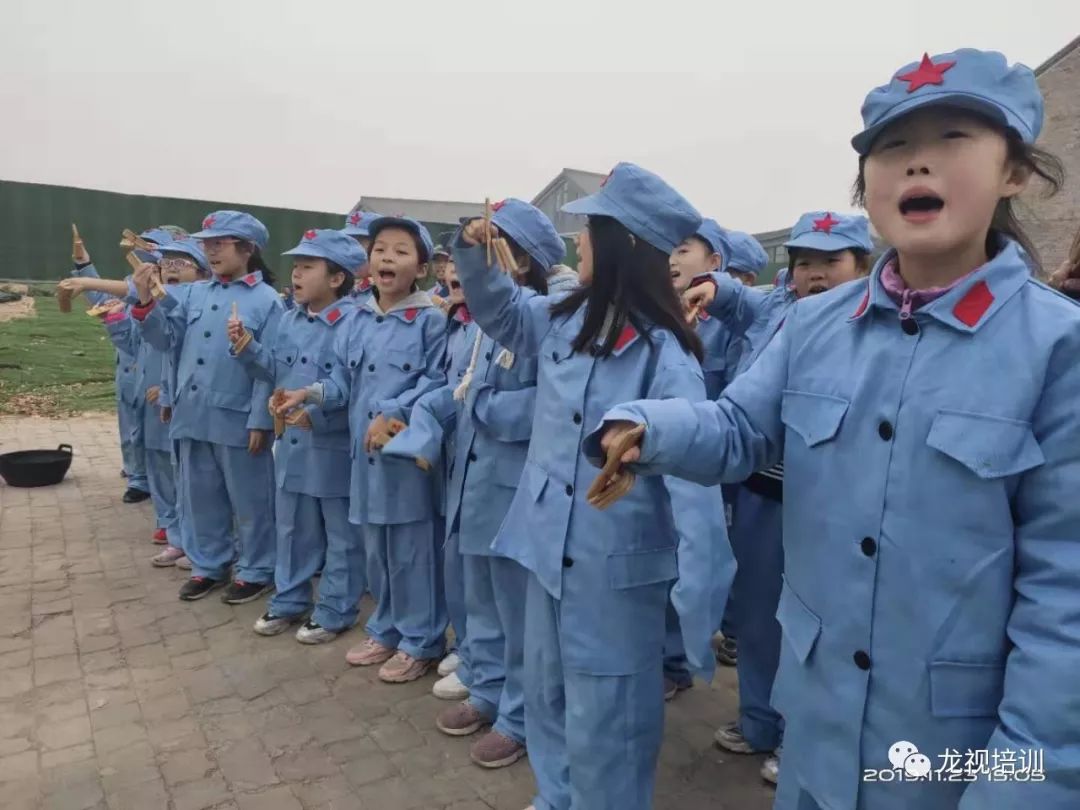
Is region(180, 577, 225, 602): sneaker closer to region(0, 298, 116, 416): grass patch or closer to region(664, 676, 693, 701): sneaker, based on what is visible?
region(664, 676, 693, 701): sneaker

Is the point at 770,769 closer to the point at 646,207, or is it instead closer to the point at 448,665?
the point at 448,665

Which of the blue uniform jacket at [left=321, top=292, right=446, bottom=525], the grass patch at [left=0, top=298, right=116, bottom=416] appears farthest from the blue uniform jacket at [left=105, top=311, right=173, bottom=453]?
the grass patch at [left=0, top=298, right=116, bottom=416]

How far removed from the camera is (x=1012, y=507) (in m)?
1.26

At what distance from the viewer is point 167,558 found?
4.96 m

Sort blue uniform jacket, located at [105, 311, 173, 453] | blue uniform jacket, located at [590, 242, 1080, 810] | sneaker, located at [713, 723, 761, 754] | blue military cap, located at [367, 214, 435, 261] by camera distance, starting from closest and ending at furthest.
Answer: blue uniform jacket, located at [590, 242, 1080, 810]
sneaker, located at [713, 723, 761, 754]
blue military cap, located at [367, 214, 435, 261]
blue uniform jacket, located at [105, 311, 173, 453]

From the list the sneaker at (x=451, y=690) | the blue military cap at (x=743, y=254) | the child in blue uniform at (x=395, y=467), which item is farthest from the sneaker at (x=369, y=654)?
the blue military cap at (x=743, y=254)

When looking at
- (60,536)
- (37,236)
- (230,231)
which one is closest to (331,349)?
(230,231)

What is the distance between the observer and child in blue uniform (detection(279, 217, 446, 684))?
3.52 m

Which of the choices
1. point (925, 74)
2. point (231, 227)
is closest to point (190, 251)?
point (231, 227)

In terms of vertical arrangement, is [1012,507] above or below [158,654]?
above

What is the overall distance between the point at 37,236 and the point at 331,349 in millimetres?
18283

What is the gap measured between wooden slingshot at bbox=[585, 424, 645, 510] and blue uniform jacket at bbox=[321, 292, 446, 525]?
2.09 metres

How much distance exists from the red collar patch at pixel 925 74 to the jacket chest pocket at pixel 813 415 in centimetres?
56

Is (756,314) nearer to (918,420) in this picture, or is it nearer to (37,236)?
(918,420)
